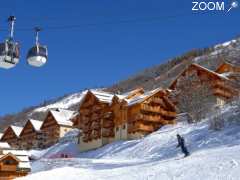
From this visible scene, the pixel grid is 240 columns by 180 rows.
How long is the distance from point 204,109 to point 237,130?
17.3 meters

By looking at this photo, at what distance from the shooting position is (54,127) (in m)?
101

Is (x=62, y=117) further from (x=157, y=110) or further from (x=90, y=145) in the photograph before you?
(x=157, y=110)

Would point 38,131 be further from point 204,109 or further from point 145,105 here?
point 204,109

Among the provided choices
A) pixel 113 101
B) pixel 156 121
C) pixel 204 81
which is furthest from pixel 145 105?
pixel 204 81

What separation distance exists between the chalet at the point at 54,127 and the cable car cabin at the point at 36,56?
267 feet

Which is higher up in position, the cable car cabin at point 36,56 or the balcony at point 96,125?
the balcony at point 96,125

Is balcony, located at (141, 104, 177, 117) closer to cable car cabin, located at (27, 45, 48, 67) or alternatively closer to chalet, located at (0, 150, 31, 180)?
chalet, located at (0, 150, 31, 180)

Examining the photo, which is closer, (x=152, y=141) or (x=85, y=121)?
(x=152, y=141)

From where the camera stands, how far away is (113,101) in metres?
70.7

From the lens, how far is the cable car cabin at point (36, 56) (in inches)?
666

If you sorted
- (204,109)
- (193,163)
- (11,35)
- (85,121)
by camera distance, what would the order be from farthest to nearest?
(85,121)
(204,109)
(193,163)
(11,35)

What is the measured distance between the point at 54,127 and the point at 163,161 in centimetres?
7243

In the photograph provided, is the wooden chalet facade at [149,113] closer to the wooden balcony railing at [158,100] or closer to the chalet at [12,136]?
the wooden balcony railing at [158,100]

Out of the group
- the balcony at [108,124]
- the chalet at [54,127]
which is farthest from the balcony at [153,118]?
the chalet at [54,127]
